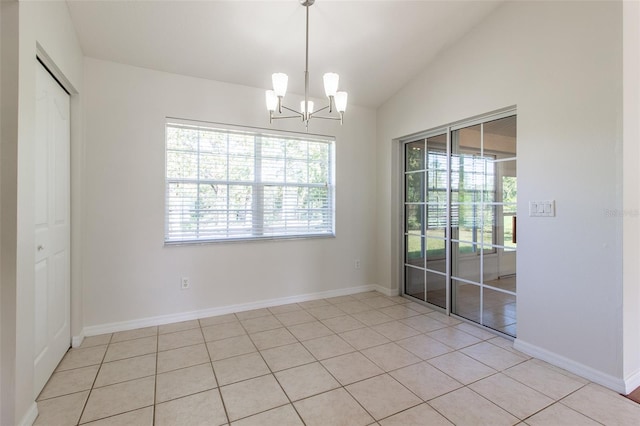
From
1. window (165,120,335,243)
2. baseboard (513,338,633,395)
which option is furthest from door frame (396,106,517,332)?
window (165,120,335,243)

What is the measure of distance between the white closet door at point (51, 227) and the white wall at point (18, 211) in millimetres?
284

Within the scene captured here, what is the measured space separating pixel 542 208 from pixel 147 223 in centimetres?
348

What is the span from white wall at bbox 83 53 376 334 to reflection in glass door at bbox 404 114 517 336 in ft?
4.73

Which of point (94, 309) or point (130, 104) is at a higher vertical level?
point (130, 104)

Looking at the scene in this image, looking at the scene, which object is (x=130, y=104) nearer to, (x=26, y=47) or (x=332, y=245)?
(x=26, y=47)

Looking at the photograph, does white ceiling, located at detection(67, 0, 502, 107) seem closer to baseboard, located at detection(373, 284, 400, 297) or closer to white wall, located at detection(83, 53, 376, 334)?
white wall, located at detection(83, 53, 376, 334)

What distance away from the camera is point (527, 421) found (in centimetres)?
174

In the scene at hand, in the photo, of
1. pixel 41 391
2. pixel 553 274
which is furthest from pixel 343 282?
pixel 41 391

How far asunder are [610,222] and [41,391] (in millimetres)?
3872

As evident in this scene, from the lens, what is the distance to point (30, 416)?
1.70 m

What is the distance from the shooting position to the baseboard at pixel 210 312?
288cm

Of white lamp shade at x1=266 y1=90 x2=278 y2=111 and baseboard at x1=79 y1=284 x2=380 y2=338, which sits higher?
white lamp shade at x1=266 y1=90 x2=278 y2=111
